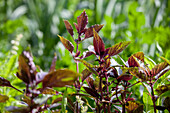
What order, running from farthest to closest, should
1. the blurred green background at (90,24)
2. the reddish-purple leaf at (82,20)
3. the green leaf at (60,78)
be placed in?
the blurred green background at (90,24) → the reddish-purple leaf at (82,20) → the green leaf at (60,78)

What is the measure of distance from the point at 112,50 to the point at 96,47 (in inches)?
1.0

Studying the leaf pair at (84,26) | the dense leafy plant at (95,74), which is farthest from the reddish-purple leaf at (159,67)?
the leaf pair at (84,26)

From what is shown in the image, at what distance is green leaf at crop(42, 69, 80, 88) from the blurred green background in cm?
7

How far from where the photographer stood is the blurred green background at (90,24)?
64 centimetres

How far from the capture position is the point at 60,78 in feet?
0.82

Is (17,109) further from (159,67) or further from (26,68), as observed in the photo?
(159,67)

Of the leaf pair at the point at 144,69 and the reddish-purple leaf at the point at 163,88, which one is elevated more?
the leaf pair at the point at 144,69

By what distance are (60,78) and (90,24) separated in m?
1.47

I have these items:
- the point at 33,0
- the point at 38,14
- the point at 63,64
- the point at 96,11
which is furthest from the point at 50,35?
the point at 63,64

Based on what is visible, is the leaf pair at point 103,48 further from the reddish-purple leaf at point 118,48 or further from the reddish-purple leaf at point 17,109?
the reddish-purple leaf at point 17,109

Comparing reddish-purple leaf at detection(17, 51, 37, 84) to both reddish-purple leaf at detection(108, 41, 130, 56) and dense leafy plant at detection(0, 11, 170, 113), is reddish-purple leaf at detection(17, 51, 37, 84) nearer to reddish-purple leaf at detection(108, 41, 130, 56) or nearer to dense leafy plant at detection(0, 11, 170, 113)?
dense leafy plant at detection(0, 11, 170, 113)

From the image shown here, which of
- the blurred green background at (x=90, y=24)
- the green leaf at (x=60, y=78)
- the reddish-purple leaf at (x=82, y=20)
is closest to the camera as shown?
the green leaf at (x=60, y=78)

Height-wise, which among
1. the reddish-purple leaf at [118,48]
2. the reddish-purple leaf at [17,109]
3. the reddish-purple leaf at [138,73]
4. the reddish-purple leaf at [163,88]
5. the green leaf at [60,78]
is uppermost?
the reddish-purple leaf at [118,48]

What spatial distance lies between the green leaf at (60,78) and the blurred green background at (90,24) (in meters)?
0.07
